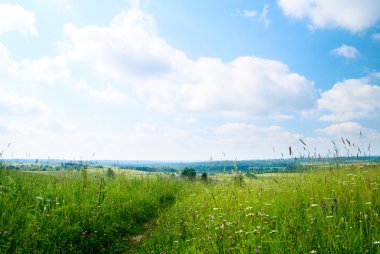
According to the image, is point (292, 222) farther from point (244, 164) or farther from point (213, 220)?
point (244, 164)

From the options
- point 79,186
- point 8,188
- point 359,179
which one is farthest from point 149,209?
point 359,179

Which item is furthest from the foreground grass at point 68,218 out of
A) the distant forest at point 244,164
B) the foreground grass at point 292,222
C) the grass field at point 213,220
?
the distant forest at point 244,164

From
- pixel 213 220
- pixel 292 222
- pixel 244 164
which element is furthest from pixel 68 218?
pixel 244 164

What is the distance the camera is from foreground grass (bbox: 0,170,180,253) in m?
5.62

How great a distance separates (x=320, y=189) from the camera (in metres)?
7.59

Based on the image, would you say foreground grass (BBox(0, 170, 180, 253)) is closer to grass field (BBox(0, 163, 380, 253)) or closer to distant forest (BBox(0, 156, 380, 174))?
grass field (BBox(0, 163, 380, 253))

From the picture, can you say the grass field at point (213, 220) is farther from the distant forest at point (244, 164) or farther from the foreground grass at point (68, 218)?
the distant forest at point (244, 164)

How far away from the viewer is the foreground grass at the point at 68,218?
18.5ft

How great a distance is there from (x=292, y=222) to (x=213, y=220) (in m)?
1.86

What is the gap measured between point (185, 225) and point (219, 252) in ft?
7.89

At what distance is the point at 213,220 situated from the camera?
22.0 feet

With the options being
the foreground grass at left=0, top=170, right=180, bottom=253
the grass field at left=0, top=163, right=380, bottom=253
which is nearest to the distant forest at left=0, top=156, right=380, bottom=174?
the grass field at left=0, top=163, right=380, bottom=253

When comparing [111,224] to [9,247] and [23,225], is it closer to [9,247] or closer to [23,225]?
[23,225]

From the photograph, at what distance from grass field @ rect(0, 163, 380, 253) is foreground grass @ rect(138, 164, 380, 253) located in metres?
0.02
